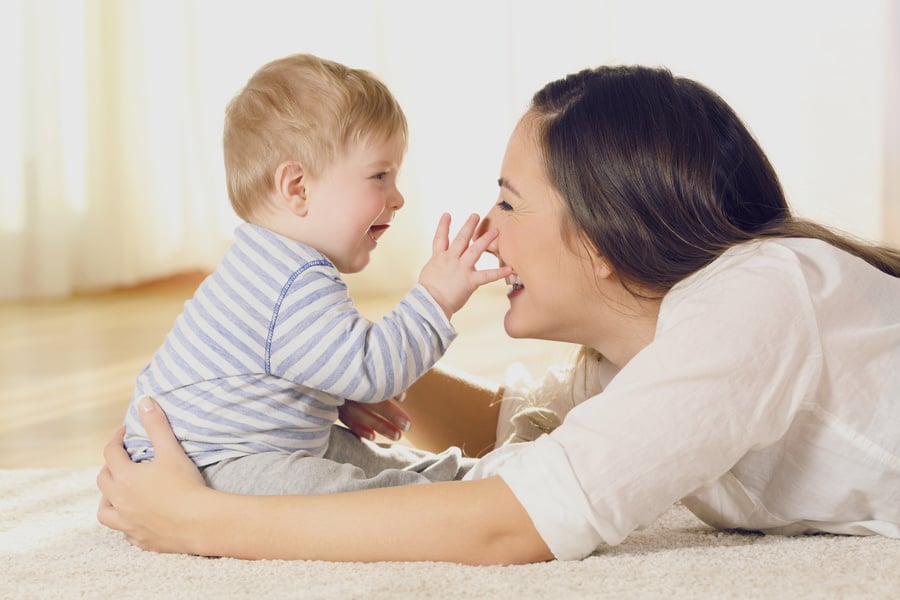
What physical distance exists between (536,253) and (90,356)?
A: 7.59 ft

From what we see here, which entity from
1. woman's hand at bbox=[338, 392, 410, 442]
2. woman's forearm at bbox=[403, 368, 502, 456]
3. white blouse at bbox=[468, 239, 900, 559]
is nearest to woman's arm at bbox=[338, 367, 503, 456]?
woman's forearm at bbox=[403, 368, 502, 456]

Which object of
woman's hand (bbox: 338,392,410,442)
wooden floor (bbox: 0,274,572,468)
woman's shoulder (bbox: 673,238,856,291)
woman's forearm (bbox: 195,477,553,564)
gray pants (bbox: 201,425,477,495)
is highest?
woman's shoulder (bbox: 673,238,856,291)

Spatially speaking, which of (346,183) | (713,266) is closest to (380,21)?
(346,183)

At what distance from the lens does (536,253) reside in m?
1.40

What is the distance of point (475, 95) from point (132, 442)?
3.48 meters

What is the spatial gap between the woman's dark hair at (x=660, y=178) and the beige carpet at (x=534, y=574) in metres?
0.33

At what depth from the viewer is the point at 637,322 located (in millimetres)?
1434

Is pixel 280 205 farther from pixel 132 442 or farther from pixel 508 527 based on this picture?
pixel 508 527

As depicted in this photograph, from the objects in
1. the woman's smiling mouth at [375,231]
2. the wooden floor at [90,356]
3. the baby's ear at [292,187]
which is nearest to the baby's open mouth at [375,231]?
the woman's smiling mouth at [375,231]

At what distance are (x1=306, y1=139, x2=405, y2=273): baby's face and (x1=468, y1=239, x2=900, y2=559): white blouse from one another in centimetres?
39

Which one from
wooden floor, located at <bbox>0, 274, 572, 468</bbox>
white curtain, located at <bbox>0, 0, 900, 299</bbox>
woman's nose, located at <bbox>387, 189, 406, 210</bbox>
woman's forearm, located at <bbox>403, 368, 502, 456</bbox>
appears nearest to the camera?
woman's nose, located at <bbox>387, 189, 406, 210</bbox>

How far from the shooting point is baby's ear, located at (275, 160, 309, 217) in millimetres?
1463

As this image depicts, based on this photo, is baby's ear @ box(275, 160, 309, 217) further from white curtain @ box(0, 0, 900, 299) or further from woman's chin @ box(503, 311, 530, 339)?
white curtain @ box(0, 0, 900, 299)

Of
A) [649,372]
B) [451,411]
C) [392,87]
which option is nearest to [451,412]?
[451,411]
